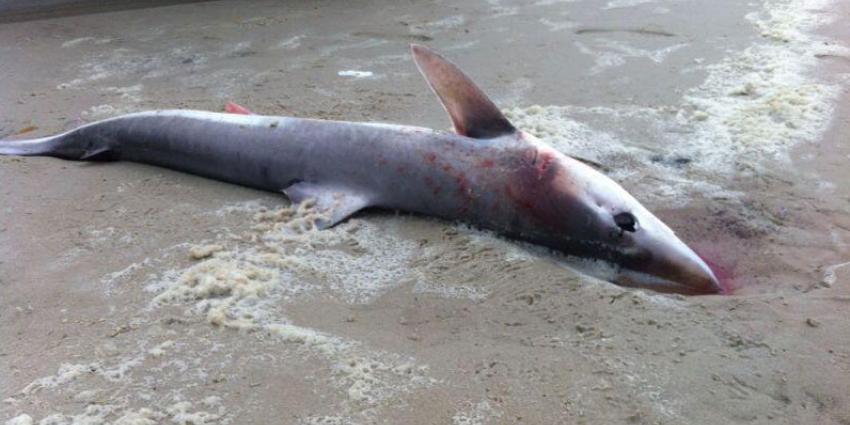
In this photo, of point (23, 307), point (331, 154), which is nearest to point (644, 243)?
point (331, 154)

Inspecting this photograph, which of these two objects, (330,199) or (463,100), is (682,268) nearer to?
(463,100)

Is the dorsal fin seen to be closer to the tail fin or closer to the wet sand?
the wet sand

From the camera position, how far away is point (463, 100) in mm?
3479

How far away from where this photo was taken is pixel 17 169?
4.20 m

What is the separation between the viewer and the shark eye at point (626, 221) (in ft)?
10.2

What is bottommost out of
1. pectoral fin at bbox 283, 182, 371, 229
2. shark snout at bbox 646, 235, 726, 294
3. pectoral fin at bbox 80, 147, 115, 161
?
shark snout at bbox 646, 235, 726, 294

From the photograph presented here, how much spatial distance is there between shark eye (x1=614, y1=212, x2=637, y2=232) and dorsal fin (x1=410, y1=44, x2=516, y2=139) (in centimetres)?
66

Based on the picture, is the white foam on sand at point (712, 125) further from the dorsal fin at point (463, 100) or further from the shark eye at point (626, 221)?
the dorsal fin at point (463, 100)

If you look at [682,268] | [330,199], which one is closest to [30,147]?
[330,199]

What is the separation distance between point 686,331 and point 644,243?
21.0 inches

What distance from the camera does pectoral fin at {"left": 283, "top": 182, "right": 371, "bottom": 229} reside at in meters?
3.46

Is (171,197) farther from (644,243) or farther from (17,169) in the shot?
(644,243)

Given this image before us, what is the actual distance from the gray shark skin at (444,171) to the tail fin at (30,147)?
447 mm

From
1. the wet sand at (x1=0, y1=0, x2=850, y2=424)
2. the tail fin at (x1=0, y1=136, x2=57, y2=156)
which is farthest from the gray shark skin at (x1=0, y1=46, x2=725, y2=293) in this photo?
the tail fin at (x1=0, y1=136, x2=57, y2=156)
